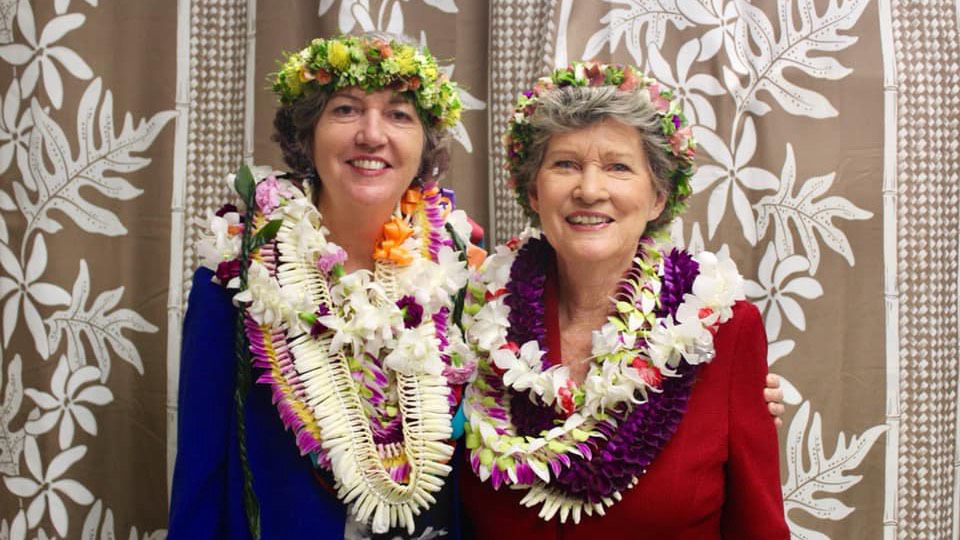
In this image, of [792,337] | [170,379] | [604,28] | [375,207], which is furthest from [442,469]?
[604,28]

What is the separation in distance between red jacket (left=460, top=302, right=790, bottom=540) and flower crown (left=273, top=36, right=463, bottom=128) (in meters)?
0.73

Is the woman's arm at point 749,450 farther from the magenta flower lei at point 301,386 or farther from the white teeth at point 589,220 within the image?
the magenta flower lei at point 301,386

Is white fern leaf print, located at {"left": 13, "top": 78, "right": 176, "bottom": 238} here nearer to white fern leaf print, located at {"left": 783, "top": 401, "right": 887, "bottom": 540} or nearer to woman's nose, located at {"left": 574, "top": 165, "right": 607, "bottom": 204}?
woman's nose, located at {"left": 574, "top": 165, "right": 607, "bottom": 204}

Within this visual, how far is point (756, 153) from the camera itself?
2.09 meters

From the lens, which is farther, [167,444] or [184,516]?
[167,444]

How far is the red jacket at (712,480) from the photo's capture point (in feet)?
4.66

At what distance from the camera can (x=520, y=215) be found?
6.90 feet

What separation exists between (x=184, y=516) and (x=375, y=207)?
→ 65cm

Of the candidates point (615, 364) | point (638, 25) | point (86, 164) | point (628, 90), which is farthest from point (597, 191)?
point (86, 164)

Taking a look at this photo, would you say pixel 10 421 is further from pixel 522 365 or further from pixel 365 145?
pixel 522 365

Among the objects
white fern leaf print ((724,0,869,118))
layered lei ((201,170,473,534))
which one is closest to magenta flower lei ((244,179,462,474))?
layered lei ((201,170,473,534))

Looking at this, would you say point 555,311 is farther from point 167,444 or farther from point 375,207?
point 167,444

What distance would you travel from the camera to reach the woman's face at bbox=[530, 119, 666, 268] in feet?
4.84

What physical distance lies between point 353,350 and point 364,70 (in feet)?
1.68
